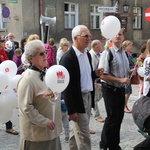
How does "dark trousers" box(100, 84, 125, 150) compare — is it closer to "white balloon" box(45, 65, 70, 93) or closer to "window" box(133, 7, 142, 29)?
"white balloon" box(45, 65, 70, 93)

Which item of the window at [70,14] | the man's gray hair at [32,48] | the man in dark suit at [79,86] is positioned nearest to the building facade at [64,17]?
the window at [70,14]

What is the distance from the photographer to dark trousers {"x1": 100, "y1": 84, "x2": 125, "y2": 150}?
4.77 m

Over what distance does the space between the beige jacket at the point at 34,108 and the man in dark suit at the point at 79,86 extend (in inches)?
28.8

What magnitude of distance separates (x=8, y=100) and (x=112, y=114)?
1671mm

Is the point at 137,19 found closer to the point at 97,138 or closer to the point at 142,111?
the point at 97,138

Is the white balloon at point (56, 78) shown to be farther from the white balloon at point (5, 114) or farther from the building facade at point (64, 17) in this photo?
the building facade at point (64, 17)

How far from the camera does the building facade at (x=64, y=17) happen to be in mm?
20625

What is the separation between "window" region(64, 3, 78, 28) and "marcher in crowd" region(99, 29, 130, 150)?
18465 millimetres

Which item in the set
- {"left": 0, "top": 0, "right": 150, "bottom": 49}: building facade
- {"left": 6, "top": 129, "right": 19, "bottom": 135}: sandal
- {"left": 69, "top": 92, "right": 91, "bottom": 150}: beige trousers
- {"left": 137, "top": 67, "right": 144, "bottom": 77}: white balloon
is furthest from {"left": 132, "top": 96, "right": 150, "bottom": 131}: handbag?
{"left": 0, "top": 0, "right": 150, "bottom": 49}: building facade

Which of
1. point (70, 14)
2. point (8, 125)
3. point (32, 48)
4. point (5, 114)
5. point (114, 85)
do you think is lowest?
point (8, 125)

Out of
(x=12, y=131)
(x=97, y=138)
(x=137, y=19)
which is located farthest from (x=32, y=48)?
(x=137, y=19)

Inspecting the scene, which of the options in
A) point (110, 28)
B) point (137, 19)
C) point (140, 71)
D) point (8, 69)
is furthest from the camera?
point (137, 19)

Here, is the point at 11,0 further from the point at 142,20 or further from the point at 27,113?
the point at 27,113

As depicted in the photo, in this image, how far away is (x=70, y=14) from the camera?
75.9ft
